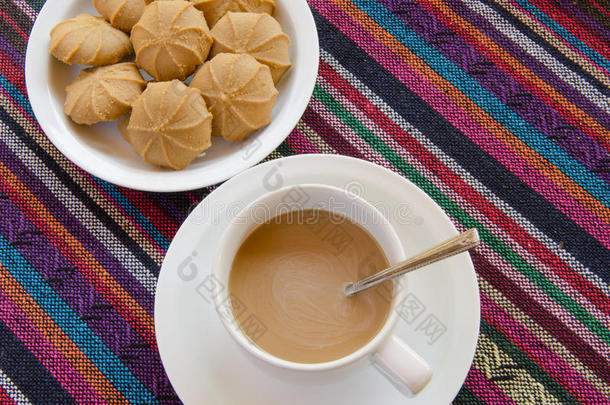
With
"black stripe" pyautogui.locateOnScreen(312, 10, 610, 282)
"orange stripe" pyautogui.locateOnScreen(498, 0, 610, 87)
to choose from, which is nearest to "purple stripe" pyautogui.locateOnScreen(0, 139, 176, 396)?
"black stripe" pyautogui.locateOnScreen(312, 10, 610, 282)

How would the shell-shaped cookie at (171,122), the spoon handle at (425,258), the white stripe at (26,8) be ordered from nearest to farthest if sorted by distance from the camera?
the spoon handle at (425,258) → the shell-shaped cookie at (171,122) → the white stripe at (26,8)

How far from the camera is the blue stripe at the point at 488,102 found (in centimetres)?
110

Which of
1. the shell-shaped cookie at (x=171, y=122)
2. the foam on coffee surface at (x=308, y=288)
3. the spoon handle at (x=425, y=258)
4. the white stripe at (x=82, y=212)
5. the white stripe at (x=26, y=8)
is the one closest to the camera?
the spoon handle at (x=425, y=258)

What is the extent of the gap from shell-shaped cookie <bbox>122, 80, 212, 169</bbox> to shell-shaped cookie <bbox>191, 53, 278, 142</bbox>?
0.08 feet

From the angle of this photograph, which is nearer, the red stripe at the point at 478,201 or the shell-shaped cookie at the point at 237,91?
the shell-shaped cookie at the point at 237,91

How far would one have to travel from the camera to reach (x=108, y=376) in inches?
39.4

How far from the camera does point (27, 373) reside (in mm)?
1006

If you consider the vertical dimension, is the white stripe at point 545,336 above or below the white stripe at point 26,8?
below

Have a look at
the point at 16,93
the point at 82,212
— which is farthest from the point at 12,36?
the point at 82,212

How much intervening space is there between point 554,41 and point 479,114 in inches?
9.9

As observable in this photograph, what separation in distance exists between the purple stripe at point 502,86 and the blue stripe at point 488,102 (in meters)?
0.01

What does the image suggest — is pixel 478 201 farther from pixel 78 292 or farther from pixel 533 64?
pixel 78 292

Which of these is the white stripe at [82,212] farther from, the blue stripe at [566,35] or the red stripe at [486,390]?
the blue stripe at [566,35]

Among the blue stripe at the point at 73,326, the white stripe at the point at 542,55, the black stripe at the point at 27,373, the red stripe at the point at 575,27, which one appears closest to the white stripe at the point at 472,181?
the white stripe at the point at 542,55
